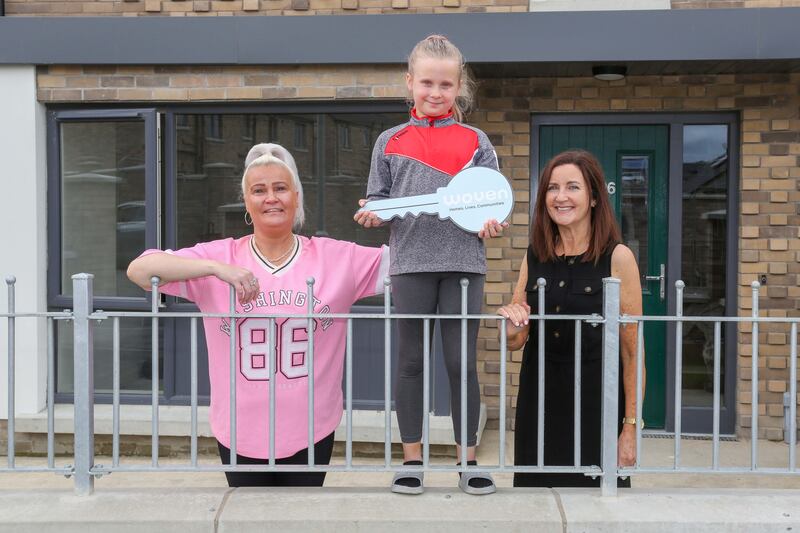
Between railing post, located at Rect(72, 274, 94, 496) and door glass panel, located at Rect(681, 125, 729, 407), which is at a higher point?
door glass panel, located at Rect(681, 125, 729, 407)

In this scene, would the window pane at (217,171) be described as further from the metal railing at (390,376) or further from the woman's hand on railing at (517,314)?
the woman's hand on railing at (517,314)

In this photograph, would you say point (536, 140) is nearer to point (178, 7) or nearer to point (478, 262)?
point (178, 7)

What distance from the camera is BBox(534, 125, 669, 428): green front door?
626 centimetres

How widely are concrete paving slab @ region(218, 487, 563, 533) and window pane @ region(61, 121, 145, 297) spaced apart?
365 cm

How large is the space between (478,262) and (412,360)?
448mm

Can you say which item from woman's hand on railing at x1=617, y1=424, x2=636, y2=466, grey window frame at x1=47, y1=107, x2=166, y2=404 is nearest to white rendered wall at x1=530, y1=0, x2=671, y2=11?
grey window frame at x1=47, y1=107, x2=166, y2=404

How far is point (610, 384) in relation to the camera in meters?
2.99

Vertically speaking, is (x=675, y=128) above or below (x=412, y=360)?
above

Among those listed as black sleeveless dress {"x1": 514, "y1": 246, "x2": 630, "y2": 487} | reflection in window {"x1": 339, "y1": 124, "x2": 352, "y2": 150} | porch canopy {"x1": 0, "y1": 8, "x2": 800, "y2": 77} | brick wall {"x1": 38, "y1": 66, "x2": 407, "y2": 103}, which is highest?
porch canopy {"x1": 0, "y1": 8, "x2": 800, "y2": 77}

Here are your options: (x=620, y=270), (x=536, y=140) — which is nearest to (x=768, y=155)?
(x=536, y=140)

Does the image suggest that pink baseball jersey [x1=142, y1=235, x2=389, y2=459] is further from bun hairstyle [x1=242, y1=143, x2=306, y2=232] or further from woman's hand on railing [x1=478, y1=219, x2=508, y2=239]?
woman's hand on railing [x1=478, y1=219, x2=508, y2=239]

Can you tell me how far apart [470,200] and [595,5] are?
130 inches

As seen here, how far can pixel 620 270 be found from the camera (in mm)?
3146

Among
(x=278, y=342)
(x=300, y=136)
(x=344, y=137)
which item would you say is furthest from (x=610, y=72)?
(x=278, y=342)
